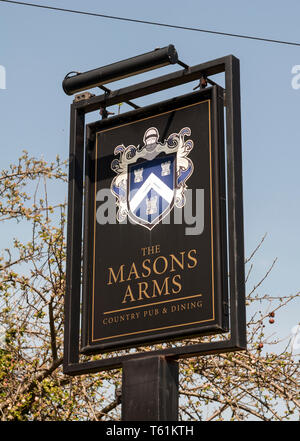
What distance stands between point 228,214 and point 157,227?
516 millimetres

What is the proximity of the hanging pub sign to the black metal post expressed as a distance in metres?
0.16

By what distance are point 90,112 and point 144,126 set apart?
726 mm

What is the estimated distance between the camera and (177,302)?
594cm

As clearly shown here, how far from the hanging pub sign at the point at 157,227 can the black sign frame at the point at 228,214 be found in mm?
68

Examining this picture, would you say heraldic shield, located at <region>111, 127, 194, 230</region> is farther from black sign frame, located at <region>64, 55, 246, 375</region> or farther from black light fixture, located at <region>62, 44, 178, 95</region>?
black light fixture, located at <region>62, 44, 178, 95</region>

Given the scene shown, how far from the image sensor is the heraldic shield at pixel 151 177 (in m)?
6.23

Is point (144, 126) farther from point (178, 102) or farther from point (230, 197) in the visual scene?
point (230, 197)

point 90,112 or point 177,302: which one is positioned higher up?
point 90,112

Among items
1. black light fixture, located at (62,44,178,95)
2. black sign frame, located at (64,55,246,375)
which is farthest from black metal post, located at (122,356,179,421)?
black light fixture, located at (62,44,178,95)

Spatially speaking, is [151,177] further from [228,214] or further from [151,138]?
[228,214]

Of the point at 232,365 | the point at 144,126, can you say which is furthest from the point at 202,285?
the point at 232,365

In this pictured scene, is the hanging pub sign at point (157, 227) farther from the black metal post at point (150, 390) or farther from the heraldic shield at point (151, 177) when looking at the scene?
the black metal post at point (150, 390)
